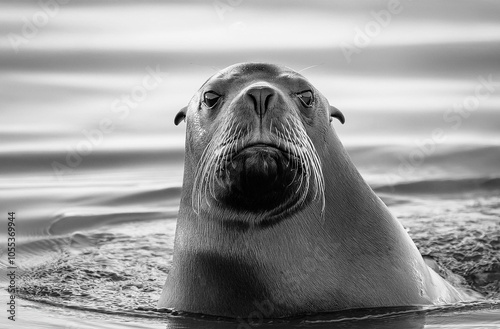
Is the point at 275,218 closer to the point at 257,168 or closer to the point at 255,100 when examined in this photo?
the point at 257,168

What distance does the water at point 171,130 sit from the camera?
6715 millimetres

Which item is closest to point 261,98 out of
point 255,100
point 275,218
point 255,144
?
point 255,100

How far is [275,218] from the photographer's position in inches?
208

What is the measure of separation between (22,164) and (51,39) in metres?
3.45

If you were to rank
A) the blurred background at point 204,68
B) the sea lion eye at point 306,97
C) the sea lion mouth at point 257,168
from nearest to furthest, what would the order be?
the sea lion mouth at point 257,168 < the sea lion eye at point 306,97 < the blurred background at point 204,68

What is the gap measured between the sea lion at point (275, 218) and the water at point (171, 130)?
14 cm

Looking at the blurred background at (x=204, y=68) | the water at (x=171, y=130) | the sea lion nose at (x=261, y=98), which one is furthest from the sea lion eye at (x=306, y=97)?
the blurred background at (x=204, y=68)

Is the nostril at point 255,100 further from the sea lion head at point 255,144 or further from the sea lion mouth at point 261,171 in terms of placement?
the sea lion mouth at point 261,171

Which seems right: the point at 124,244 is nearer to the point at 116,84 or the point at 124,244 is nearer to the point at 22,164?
the point at 22,164

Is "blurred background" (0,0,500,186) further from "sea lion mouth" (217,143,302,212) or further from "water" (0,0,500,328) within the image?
"sea lion mouth" (217,143,302,212)

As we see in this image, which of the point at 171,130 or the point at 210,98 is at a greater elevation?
the point at 171,130

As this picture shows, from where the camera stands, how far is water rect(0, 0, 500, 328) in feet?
22.0

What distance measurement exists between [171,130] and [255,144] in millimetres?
5919

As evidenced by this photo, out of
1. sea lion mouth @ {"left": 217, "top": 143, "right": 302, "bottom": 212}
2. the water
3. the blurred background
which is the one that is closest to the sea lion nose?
sea lion mouth @ {"left": 217, "top": 143, "right": 302, "bottom": 212}
